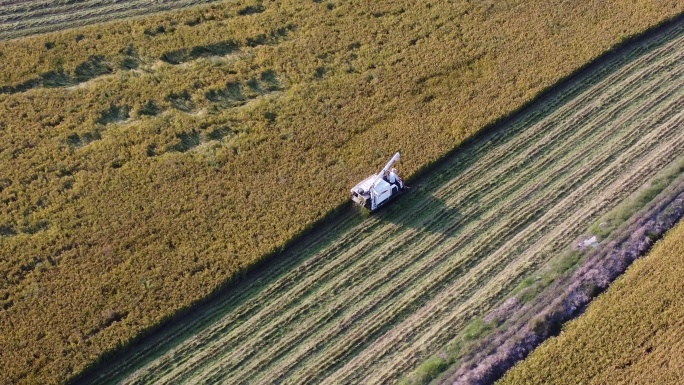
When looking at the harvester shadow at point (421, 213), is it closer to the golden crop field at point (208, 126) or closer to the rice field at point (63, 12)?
the golden crop field at point (208, 126)

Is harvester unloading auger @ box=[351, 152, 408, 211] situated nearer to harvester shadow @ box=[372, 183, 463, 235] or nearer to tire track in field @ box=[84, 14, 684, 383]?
harvester shadow @ box=[372, 183, 463, 235]

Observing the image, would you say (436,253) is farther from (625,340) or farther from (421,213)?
(625,340)

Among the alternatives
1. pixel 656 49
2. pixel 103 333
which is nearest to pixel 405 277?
pixel 103 333

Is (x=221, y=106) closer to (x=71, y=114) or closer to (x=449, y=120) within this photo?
(x=71, y=114)

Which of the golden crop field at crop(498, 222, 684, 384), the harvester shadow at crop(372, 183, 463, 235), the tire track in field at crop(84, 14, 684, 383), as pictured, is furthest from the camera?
the harvester shadow at crop(372, 183, 463, 235)

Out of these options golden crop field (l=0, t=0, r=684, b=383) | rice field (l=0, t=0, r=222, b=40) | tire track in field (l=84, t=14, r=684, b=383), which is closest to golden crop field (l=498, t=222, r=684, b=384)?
tire track in field (l=84, t=14, r=684, b=383)

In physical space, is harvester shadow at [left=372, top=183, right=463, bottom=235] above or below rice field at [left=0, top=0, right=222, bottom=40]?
below
